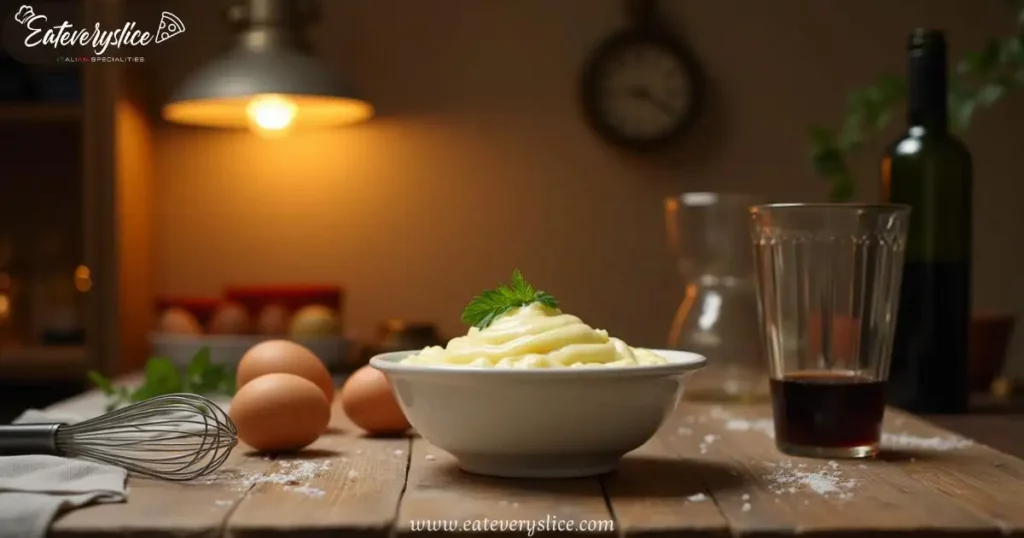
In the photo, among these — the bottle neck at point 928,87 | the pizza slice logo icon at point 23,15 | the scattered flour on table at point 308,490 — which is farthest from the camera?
the pizza slice logo icon at point 23,15

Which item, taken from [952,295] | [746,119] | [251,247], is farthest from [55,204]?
[952,295]

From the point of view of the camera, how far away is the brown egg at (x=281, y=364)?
4.35 feet

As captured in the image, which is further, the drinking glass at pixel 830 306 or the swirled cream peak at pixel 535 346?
the drinking glass at pixel 830 306

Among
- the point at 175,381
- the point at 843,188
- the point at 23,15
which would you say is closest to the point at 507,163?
the point at 843,188

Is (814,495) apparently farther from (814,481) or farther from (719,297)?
(719,297)

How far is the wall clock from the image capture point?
7.77 feet

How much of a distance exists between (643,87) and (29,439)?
1604 mm

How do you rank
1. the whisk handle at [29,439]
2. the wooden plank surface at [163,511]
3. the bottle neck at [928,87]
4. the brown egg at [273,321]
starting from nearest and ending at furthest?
the wooden plank surface at [163,511] → the whisk handle at [29,439] → the bottle neck at [928,87] → the brown egg at [273,321]

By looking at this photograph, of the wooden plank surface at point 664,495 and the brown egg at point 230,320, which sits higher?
the brown egg at point 230,320

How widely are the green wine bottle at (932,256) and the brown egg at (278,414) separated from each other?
0.78 m

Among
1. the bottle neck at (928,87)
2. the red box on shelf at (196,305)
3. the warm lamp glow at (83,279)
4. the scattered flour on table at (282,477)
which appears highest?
the bottle neck at (928,87)

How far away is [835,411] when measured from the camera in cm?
114

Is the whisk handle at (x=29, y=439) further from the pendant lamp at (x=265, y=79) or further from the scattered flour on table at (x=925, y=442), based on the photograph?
the pendant lamp at (x=265, y=79)

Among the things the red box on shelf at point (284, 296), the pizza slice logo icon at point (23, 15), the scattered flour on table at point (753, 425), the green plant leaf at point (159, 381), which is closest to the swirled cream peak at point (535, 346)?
the scattered flour on table at point (753, 425)
